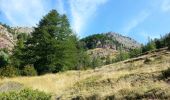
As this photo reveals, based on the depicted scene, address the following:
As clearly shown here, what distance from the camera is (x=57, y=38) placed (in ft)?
188

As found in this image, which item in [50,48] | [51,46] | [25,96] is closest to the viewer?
[25,96]

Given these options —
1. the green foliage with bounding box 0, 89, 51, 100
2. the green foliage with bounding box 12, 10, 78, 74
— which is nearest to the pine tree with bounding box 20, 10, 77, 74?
the green foliage with bounding box 12, 10, 78, 74

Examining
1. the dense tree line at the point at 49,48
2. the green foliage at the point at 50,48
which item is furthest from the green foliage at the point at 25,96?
the green foliage at the point at 50,48

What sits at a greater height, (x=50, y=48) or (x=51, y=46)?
(x=51, y=46)

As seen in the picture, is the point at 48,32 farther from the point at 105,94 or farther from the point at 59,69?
the point at 105,94

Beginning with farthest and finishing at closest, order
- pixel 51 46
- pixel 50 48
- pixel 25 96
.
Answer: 1. pixel 50 48
2. pixel 51 46
3. pixel 25 96

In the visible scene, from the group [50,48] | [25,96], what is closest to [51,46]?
[50,48]

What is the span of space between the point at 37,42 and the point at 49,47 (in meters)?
2.79

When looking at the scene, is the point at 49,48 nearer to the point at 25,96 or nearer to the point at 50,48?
the point at 50,48

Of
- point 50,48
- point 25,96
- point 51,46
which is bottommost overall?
point 25,96

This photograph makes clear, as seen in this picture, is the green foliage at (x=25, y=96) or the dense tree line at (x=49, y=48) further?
the dense tree line at (x=49, y=48)

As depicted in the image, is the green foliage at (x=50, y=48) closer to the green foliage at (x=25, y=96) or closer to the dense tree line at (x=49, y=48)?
the dense tree line at (x=49, y=48)

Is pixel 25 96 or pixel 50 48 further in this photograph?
pixel 50 48

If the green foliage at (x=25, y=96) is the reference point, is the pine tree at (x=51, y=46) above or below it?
above
